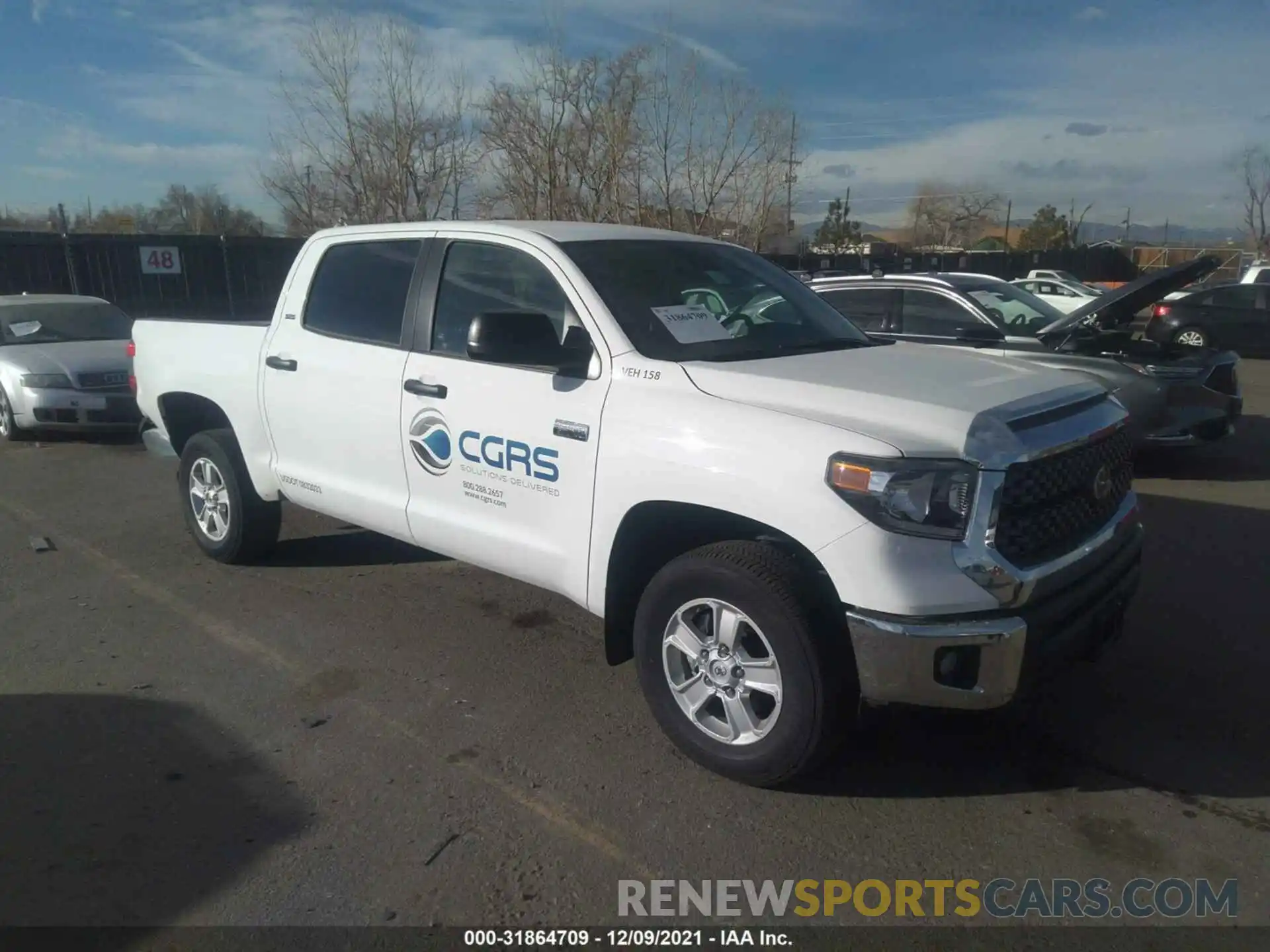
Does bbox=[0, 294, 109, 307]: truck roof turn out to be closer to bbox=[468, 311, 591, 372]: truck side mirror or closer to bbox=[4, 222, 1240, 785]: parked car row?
bbox=[4, 222, 1240, 785]: parked car row

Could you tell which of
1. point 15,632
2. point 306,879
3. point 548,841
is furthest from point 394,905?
point 15,632

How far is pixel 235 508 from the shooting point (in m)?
5.68

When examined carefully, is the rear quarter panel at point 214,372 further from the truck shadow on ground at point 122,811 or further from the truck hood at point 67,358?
the truck hood at point 67,358

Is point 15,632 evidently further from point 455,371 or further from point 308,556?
point 455,371

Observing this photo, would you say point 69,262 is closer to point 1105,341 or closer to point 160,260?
point 160,260

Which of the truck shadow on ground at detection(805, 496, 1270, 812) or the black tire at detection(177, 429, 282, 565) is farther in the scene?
the black tire at detection(177, 429, 282, 565)

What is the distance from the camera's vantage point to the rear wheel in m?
9.98

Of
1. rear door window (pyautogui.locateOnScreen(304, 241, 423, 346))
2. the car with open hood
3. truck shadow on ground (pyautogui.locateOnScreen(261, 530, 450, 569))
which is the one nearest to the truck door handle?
rear door window (pyautogui.locateOnScreen(304, 241, 423, 346))

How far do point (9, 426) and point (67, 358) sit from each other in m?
0.94

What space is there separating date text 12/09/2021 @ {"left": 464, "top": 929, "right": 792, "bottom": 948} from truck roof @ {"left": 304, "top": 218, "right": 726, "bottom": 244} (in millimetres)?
2694

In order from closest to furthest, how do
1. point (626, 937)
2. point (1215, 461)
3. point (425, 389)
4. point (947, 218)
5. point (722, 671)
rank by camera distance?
point (626, 937), point (722, 671), point (425, 389), point (1215, 461), point (947, 218)

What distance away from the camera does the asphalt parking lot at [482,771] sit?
3035mm

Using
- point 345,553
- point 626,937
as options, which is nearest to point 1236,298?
point 345,553

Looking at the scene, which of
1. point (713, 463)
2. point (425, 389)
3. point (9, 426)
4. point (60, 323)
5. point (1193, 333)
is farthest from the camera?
point (1193, 333)
